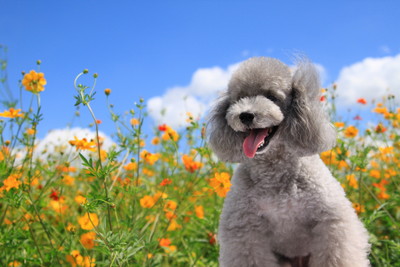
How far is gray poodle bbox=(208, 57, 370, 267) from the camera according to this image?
2361mm

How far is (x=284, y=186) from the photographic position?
240cm

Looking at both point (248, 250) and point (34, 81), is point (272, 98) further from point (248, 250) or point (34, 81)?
point (34, 81)

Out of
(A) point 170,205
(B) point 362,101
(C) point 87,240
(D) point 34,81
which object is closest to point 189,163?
(A) point 170,205

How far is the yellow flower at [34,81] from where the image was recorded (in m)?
2.98

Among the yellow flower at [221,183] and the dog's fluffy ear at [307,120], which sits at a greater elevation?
the dog's fluffy ear at [307,120]

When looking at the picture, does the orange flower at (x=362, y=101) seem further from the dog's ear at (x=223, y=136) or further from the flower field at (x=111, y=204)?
the dog's ear at (x=223, y=136)

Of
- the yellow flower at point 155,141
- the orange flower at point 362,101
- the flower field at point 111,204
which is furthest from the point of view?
the yellow flower at point 155,141

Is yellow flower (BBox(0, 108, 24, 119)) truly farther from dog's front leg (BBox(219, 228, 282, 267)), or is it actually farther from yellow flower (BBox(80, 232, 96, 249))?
dog's front leg (BBox(219, 228, 282, 267))

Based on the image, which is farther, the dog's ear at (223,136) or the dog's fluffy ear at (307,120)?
the dog's ear at (223,136)

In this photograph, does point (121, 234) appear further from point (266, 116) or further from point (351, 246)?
point (351, 246)

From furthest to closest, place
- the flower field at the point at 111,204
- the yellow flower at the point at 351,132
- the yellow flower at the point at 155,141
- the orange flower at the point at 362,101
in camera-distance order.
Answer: the yellow flower at the point at 155,141, the orange flower at the point at 362,101, the yellow flower at the point at 351,132, the flower field at the point at 111,204

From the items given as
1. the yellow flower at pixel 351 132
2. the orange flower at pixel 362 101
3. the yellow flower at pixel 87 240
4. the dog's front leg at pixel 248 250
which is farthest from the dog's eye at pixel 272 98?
the orange flower at pixel 362 101

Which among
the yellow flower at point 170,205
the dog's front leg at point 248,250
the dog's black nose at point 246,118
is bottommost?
the dog's front leg at point 248,250

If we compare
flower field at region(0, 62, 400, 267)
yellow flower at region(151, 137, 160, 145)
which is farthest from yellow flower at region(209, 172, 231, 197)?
yellow flower at region(151, 137, 160, 145)
